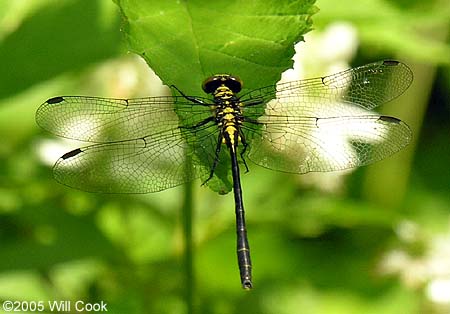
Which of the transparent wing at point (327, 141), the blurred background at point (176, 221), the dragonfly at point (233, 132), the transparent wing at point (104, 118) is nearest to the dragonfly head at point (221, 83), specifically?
the dragonfly at point (233, 132)

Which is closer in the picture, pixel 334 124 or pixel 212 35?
pixel 212 35

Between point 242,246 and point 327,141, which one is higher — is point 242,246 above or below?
below

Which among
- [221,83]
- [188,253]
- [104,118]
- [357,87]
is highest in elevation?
[357,87]

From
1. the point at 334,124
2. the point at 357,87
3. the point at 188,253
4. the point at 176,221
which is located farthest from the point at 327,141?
the point at 176,221

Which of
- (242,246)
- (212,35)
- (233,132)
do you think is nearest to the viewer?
(212,35)

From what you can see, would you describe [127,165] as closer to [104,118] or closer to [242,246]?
[104,118]

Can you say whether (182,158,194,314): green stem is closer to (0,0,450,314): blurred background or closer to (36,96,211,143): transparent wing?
(36,96,211,143): transparent wing

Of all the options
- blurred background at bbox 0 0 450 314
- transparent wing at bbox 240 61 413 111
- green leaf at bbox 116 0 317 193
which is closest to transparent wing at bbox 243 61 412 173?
transparent wing at bbox 240 61 413 111

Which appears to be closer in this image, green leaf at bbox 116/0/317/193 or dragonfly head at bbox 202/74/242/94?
green leaf at bbox 116/0/317/193
